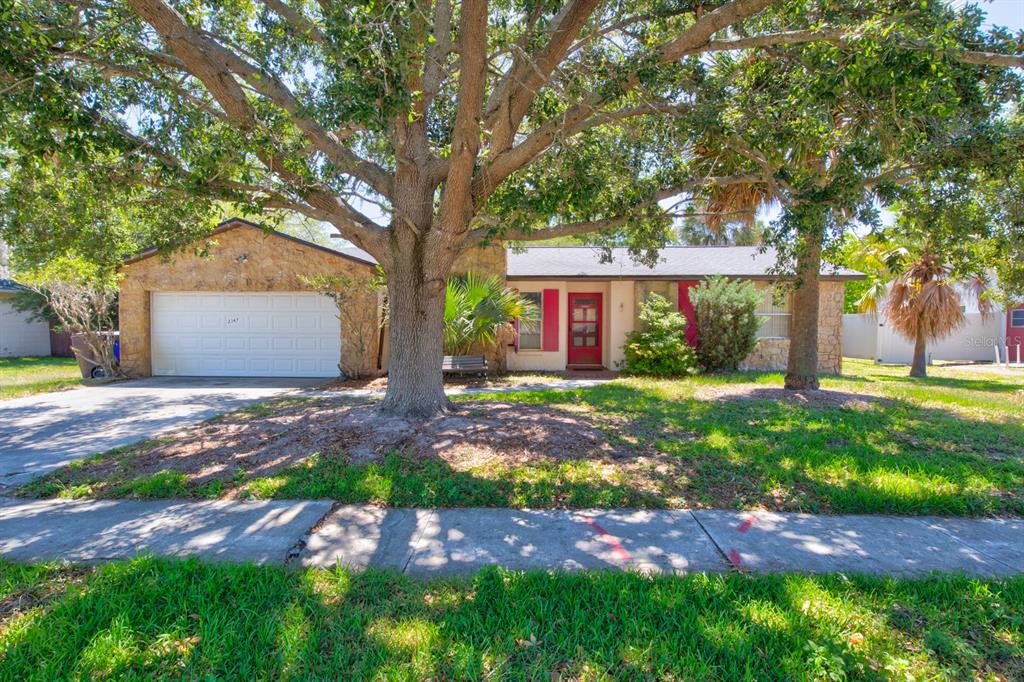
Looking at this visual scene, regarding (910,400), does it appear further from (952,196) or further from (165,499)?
(165,499)

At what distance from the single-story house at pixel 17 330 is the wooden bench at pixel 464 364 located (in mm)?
18551

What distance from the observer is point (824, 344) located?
569 inches

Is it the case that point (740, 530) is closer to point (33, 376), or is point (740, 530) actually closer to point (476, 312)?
point (476, 312)

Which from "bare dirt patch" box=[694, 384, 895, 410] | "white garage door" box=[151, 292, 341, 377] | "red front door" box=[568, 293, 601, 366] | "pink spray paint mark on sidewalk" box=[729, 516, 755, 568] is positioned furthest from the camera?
"red front door" box=[568, 293, 601, 366]

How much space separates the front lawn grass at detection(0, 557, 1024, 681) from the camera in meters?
2.52

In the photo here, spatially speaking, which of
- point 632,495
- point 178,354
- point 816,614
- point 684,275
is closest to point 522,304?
point 684,275

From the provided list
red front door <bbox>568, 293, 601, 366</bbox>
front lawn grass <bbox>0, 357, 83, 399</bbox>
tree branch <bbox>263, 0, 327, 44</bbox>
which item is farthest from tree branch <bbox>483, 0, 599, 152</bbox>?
front lawn grass <bbox>0, 357, 83, 399</bbox>

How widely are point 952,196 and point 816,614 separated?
6491 millimetres

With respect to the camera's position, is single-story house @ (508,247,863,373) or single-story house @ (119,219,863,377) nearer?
single-story house @ (119,219,863,377)

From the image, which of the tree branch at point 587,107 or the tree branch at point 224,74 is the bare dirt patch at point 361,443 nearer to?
the tree branch at point 587,107

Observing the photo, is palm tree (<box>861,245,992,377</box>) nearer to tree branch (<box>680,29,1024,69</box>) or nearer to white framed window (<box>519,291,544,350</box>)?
white framed window (<box>519,291,544,350</box>)

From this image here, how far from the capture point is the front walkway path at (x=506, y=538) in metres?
3.66

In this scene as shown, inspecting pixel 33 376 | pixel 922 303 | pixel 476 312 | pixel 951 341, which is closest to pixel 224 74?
pixel 476 312

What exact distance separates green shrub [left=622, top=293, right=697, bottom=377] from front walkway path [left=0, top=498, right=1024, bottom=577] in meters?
8.02
